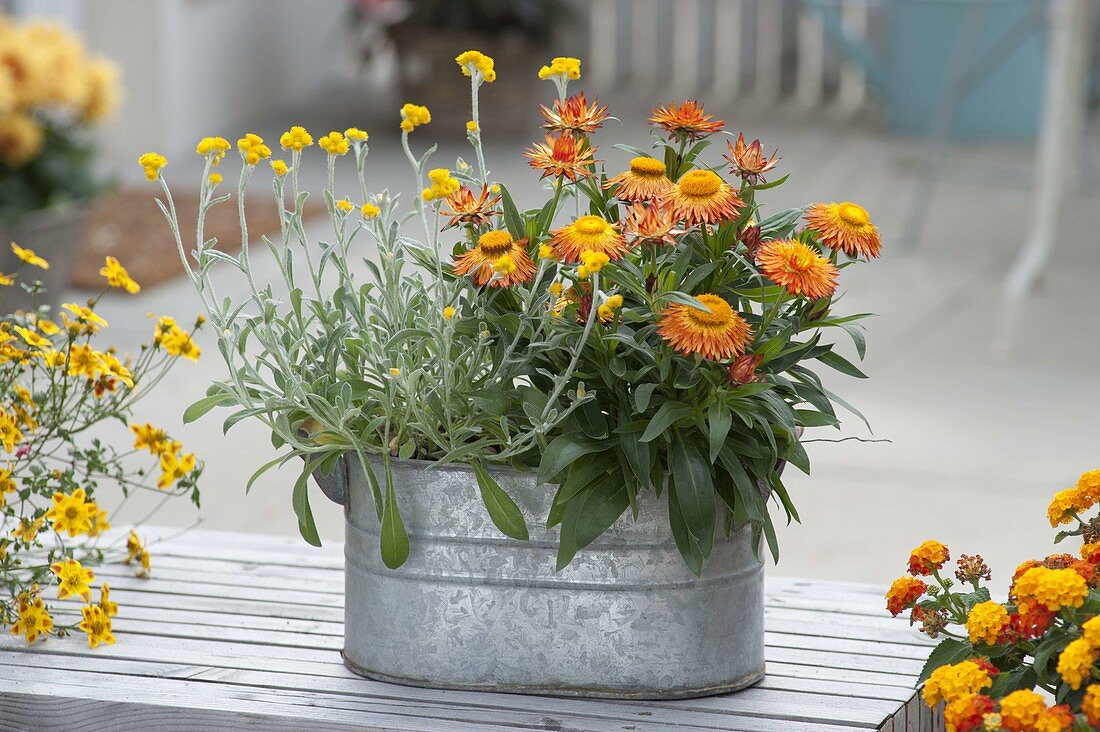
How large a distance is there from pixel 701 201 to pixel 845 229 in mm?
114

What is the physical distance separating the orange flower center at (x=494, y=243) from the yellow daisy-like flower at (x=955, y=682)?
44 centimetres

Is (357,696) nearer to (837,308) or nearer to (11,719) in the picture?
(11,719)

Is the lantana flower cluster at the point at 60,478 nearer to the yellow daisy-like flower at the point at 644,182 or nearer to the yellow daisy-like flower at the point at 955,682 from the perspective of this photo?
the yellow daisy-like flower at the point at 644,182

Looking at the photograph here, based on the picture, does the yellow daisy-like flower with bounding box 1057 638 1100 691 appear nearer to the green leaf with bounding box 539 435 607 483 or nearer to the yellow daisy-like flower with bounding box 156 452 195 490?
the green leaf with bounding box 539 435 607 483

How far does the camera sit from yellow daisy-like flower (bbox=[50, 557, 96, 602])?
4.41 ft

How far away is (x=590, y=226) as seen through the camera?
1151 millimetres

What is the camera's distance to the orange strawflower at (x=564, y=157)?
1188 millimetres

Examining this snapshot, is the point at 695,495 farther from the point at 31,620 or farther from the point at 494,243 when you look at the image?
the point at 31,620

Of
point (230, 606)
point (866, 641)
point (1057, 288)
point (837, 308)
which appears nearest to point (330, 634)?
point (230, 606)

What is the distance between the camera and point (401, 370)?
48.6 inches

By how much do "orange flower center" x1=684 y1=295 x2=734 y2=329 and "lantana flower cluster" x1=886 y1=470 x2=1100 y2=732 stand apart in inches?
10.8

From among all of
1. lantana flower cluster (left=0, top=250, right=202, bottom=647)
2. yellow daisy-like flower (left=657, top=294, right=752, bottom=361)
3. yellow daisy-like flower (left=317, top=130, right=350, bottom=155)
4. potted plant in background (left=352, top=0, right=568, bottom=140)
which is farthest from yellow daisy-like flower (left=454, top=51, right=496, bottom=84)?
potted plant in background (left=352, top=0, right=568, bottom=140)

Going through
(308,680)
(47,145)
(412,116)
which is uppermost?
(47,145)

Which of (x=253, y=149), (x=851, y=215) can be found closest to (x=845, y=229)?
(x=851, y=215)
